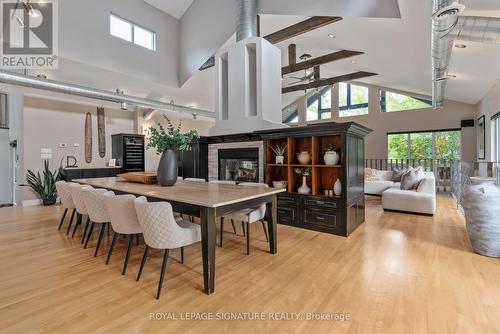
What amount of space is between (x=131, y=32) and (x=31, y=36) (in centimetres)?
189

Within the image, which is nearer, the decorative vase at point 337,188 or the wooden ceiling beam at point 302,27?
the decorative vase at point 337,188

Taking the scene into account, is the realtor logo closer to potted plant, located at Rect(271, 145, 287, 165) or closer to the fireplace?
the fireplace

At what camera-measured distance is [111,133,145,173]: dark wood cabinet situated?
7.20 meters

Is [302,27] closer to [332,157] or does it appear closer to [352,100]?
[332,157]

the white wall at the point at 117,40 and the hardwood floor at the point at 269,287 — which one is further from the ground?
the white wall at the point at 117,40

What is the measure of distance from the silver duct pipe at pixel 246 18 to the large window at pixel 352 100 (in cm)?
654

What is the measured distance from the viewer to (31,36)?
446 cm

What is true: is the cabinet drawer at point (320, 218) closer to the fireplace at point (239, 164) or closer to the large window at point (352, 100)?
the fireplace at point (239, 164)

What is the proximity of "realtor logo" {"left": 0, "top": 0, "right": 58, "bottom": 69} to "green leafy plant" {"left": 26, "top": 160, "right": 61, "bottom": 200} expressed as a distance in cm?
252

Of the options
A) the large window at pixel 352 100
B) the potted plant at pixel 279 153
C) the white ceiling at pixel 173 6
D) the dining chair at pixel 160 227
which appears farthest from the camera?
the large window at pixel 352 100

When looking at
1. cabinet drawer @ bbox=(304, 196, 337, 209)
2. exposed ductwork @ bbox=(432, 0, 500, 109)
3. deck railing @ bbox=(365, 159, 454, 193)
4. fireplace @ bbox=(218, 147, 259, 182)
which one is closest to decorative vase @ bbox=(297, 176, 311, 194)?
cabinet drawer @ bbox=(304, 196, 337, 209)

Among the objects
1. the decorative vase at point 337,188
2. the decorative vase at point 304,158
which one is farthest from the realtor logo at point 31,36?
the decorative vase at point 337,188

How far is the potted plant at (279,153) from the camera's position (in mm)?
4227

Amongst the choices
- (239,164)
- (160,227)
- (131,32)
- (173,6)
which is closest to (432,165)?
(239,164)
